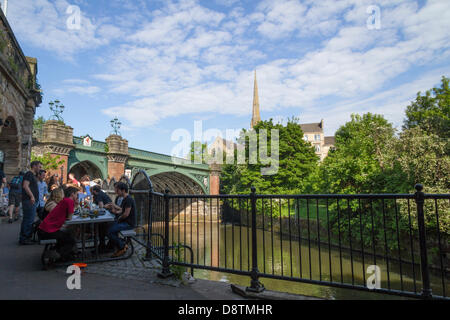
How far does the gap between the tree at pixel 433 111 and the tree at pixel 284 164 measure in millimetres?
9862

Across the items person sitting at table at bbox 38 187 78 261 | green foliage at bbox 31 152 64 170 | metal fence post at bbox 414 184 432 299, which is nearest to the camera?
metal fence post at bbox 414 184 432 299

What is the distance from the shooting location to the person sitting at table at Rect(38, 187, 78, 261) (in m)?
4.28

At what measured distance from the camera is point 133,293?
10.8 feet

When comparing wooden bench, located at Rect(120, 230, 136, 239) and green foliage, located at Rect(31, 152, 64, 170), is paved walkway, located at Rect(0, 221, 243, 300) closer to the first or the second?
wooden bench, located at Rect(120, 230, 136, 239)

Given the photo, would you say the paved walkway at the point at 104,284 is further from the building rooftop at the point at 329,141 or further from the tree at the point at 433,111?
the building rooftop at the point at 329,141

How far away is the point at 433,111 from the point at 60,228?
26392 mm

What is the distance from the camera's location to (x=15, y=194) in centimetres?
909

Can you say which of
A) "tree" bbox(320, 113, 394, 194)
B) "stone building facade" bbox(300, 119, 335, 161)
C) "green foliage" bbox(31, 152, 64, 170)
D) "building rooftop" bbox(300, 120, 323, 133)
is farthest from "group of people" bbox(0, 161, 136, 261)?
"building rooftop" bbox(300, 120, 323, 133)

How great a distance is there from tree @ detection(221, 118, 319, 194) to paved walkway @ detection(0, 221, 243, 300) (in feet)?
83.0

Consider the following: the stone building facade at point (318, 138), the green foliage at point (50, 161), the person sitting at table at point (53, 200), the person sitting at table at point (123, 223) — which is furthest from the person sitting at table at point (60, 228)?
the stone building facade at point (318, 138)

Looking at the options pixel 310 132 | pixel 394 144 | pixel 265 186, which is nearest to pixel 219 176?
pixel 265 186

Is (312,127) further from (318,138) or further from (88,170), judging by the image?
(88,170)

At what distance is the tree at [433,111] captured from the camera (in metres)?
18.8
